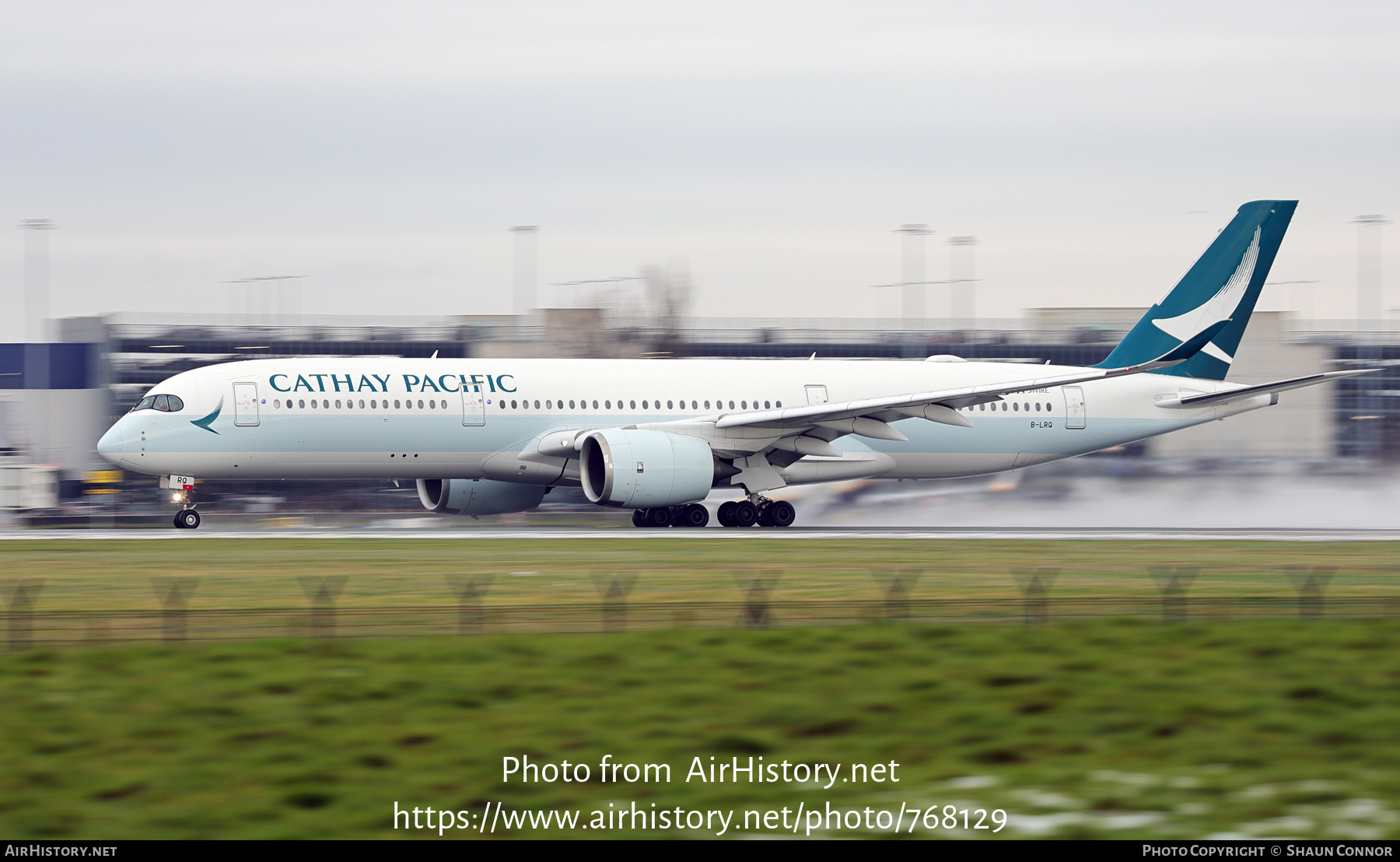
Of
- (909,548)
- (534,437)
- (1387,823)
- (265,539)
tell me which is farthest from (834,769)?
(534,437)

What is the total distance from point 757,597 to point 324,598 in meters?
6.06

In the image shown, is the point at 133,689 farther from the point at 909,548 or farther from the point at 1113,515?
the point at 1113,515

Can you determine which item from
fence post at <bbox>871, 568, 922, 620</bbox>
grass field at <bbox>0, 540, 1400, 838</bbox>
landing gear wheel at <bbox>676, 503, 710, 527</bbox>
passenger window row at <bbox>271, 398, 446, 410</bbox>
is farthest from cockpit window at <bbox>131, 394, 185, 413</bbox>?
fence post at <bbox>871, 568, 922, 620</bbox>

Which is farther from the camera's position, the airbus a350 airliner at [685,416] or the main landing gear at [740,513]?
the main landing gear at [740,513]

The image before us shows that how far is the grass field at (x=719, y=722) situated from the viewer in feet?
39.7

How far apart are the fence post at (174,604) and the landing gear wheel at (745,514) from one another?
752 inches

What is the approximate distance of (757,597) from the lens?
70.1ft

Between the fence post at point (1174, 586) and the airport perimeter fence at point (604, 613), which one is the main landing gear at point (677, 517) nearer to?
the fence post at point (1174, 586)

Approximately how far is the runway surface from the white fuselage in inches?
69.0

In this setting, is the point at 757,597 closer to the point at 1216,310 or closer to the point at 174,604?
the point at 174,604

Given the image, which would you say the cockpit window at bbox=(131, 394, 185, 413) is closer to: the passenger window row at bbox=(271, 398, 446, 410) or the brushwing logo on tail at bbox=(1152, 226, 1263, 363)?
the passenger window row at bbox=(271, 398, 446, 410)

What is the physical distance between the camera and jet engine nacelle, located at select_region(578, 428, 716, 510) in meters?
36.8

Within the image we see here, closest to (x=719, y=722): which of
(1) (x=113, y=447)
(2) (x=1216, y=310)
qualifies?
(1) (x=113, y=447)

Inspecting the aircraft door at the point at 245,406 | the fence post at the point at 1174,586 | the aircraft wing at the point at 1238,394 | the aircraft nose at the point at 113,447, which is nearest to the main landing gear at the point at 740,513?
the aircraft door at the point at 245,406
